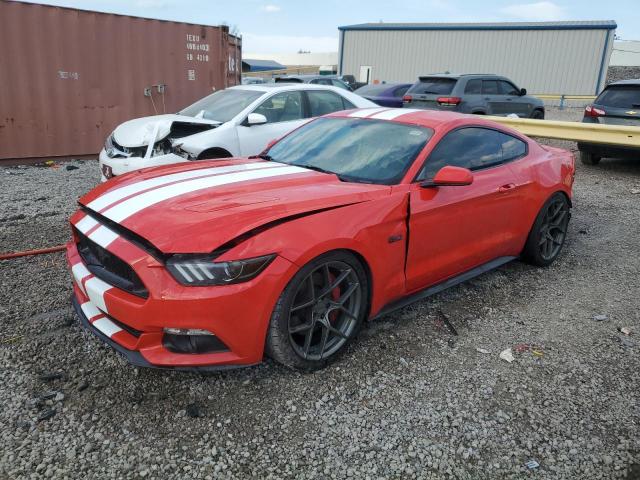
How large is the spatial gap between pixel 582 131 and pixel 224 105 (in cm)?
591

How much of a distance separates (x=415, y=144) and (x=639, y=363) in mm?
2003

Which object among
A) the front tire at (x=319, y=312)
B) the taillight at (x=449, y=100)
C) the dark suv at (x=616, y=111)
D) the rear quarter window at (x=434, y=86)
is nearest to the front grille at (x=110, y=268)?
the front tire at (x=319, y=312)

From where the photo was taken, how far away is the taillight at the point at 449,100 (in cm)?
1092

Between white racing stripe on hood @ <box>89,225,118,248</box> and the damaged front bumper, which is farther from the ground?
white racing stripe on hood @ <box>89,225,118,248</box>

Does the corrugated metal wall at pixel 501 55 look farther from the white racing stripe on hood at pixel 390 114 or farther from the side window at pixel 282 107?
the white racing stripe on hood at pixel 390 114

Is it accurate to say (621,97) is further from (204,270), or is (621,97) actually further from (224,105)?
(204,270)

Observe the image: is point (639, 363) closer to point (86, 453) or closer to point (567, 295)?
point (567, 295)

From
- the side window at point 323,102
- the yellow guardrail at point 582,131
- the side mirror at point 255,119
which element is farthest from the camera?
the yellow guardrail at point 582,131

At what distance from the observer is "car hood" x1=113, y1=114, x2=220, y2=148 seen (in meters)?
6.09

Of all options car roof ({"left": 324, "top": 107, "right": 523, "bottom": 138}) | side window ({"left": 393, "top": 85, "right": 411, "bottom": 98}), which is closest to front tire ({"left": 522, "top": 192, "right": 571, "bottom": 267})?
car roof ({"left": 324, "top": 107, "right": 523, "bottom": 138})

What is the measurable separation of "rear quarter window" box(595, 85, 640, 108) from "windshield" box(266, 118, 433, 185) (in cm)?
682

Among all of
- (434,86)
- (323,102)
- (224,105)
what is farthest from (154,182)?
(434,86)

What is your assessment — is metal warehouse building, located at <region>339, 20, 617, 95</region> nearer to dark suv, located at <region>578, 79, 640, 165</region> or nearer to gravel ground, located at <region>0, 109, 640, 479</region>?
dark suv, located at <region>578, 79, 640, 165</region>

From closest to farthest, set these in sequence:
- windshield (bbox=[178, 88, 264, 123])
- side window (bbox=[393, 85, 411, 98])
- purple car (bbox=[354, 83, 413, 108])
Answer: windshield (bbox=[178, 88, 264, 123])
purple car (bbox=[354, 83, 413, 108])
side window (bbox=[393, 85, 411, 98])
